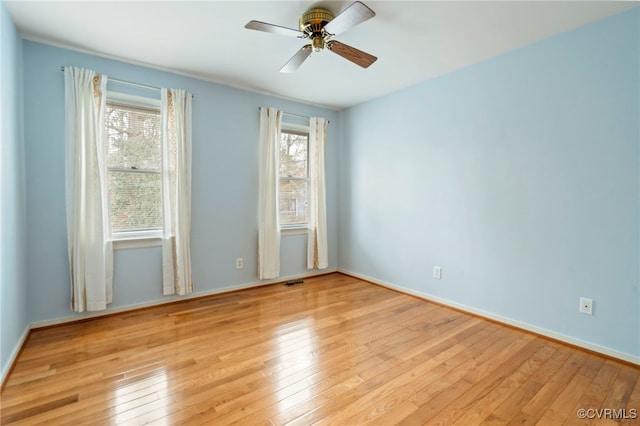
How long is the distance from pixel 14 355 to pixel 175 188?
1767 millimetres

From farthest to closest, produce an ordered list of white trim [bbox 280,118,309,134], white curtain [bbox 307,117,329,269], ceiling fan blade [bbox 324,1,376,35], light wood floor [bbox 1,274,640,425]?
white curtain [bbox 307,117,329,269], white trim [bbox 280,118,309,134], ceiling fan blade [bbox 324,1,376,35], light wood floor [bbox 1,274,640,425]

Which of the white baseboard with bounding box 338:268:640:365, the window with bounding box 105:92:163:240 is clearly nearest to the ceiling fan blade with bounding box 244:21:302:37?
the window with bounding box 105:92:163:240

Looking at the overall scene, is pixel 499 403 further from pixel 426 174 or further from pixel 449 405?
pixel 426 174

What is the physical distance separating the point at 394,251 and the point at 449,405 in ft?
7.51

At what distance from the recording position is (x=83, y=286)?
2.74 m

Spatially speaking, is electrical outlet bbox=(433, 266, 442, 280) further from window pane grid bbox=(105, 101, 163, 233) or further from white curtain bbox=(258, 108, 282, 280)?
window pane grid bbox=(105, 101, 163, 233)

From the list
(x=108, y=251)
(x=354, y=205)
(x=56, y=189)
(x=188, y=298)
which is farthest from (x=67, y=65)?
(x=354, y=205)

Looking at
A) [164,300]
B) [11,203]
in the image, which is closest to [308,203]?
[164,300]

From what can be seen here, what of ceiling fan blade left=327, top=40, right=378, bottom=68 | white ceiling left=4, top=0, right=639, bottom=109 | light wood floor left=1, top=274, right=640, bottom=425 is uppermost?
white ceiling left=4, top=0, right=639, bottom=109

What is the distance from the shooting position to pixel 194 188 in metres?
3.42

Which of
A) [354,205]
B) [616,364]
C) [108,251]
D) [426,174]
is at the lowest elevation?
[616,364]

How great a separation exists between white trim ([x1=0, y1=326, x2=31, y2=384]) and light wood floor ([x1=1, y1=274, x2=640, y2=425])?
0.05 meters

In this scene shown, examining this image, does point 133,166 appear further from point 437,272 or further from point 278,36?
point 437,272

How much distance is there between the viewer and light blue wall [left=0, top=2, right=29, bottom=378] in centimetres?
196
